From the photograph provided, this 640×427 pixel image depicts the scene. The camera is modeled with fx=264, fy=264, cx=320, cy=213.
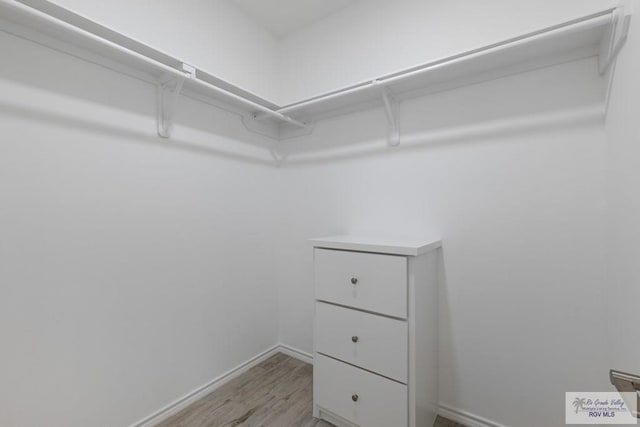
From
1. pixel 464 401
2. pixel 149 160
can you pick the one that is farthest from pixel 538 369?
pixel 149 160

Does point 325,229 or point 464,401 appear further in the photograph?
point 325,229

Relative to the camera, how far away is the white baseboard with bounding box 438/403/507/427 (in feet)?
4.75

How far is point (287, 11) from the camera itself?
188 centimetres

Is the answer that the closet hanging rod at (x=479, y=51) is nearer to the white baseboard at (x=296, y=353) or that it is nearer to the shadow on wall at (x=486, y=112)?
the shadow on wall at (x=486, y=112)

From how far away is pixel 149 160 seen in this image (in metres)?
1.48

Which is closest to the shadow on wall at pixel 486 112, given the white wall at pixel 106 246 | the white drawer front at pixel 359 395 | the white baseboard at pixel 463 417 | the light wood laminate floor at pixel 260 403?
the white wall at pixel 106 246

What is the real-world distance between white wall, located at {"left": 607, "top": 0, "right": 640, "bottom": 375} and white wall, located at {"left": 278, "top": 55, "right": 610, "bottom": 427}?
11cm

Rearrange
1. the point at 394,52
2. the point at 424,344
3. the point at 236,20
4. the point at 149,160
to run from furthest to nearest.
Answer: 1. the point at 236,20
2. the point at 394,52
3. the point at 149,160
4. the point at 424,344

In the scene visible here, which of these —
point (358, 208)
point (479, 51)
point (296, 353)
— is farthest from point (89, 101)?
point (296, 353)

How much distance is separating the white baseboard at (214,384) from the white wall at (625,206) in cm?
180

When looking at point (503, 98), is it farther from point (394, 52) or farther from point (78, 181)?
point (78, 181)

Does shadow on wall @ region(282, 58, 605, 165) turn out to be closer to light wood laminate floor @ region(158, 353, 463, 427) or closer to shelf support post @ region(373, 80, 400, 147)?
→ shelf support post @ region(373, 80, 400, 147)

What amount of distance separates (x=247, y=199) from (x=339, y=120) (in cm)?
92

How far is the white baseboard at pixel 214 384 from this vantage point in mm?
1488
